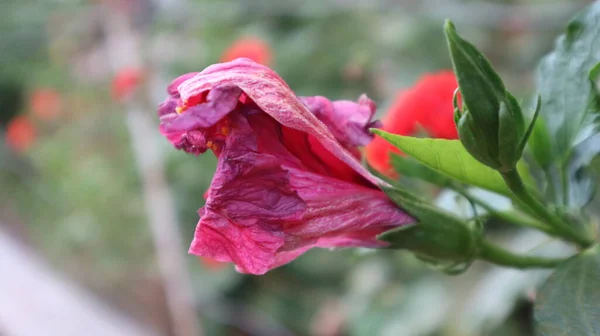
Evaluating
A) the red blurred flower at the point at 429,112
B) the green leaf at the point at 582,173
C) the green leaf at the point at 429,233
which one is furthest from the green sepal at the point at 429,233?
the red blurred flower at the point at 429,112

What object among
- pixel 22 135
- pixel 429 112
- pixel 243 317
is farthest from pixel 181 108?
pixel 22 135

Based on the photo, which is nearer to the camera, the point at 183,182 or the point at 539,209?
the point at 539,209

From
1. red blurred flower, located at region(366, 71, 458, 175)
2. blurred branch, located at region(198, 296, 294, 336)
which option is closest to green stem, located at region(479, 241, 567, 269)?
red blurred flower, located at region(366, 71, 458, 175)

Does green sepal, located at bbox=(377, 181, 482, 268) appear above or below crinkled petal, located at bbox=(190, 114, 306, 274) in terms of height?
below

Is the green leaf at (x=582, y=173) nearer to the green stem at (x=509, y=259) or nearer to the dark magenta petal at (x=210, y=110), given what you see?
the green stem at (x=509, y=259)

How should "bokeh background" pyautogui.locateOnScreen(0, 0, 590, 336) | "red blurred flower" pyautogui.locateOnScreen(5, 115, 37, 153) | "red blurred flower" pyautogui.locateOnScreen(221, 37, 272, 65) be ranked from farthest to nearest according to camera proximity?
"red blurred flower" pyautogui.locateOnScreen(5, 115, 37, 153)
"red blurred flower" pyautogui.locateOnScreen(221, 37, 272, 65)
"bokeh background" pyautogui.locateOnScreen(0, 0, 590, 336)

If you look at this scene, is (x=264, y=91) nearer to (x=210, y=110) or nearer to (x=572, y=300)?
(x=210, y=110)

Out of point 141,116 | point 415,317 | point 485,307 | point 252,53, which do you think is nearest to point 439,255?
point 485,307

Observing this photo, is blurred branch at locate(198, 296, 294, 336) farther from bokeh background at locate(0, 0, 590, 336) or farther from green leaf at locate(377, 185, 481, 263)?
green leaf at locate(377, 185, 481, 263)
